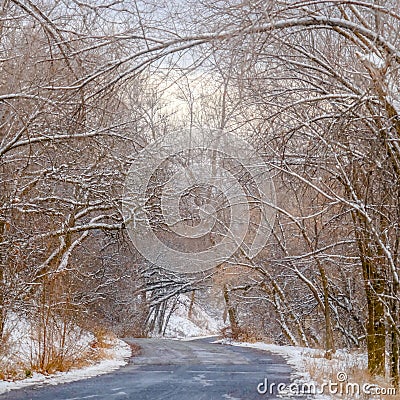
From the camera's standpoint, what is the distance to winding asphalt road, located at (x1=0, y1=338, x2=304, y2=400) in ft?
27.8

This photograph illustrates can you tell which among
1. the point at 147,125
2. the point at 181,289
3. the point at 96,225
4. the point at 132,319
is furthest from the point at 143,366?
the point at 132,319

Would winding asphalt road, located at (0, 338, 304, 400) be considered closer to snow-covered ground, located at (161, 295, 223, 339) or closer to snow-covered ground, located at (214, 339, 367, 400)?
snow-covered ground, located at (214, 339, 367, 400)

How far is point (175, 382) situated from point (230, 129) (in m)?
4.25

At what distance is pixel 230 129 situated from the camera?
9.35 meters

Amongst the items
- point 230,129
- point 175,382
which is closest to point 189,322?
point 175,382

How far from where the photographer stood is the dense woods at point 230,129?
5285mm

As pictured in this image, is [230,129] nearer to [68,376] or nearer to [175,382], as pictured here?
[175,382]

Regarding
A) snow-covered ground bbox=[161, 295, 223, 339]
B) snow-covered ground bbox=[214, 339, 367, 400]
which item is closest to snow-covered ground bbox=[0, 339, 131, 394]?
snow-covered ground bbox=[214, 339, 367, 400]

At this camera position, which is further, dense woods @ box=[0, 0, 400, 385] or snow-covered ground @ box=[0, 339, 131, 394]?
snow-covered ground @ box=[0, 339, 131, 394]

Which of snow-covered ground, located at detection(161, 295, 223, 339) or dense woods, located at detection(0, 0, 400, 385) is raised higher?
dense woods, located at detection(0, 0, 400, 385)

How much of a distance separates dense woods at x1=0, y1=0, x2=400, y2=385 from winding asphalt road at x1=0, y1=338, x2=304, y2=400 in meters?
1.78

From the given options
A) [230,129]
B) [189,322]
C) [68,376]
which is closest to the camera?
[230,129]

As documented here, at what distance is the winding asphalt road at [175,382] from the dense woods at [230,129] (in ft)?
5.83

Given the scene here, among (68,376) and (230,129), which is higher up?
(230,129)
